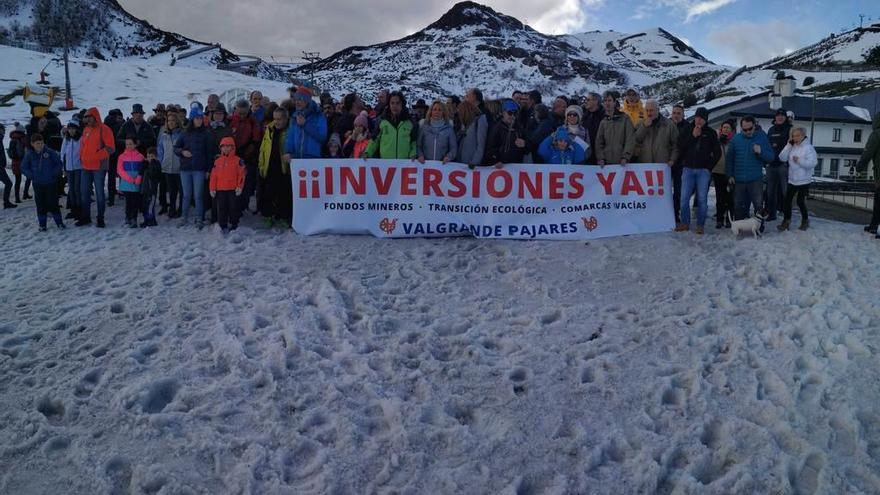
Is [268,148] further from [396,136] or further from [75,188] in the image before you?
[75,188]

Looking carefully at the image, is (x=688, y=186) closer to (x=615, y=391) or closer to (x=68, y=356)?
(x=615, y=391)

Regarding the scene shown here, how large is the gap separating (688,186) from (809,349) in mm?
3918

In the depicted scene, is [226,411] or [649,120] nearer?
[226,411]

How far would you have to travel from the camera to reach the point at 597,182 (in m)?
8.70

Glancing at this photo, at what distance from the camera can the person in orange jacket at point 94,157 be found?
30.4ft

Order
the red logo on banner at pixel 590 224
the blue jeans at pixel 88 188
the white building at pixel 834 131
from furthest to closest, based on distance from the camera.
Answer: the white building at pixel 834 131
the blue jeans at pixel 88 188
the red logo on banner at pixel 590 224

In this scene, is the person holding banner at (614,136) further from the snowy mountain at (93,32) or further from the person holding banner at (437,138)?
the snowy mountain at (93,32)

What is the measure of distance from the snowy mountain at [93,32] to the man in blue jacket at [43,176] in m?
91.9

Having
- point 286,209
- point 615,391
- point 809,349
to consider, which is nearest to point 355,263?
point 286,209

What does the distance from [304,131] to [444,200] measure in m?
2.30

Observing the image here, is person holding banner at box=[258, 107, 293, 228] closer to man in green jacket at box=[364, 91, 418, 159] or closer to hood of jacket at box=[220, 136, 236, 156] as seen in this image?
hood of jacket at box=[220, 136, 236, 156]

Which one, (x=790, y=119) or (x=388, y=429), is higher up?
(x=790, y=119)

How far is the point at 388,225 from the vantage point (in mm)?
8398

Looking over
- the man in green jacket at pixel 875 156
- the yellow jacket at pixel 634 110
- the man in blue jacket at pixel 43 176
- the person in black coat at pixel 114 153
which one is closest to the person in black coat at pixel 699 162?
the yellow jacket at pixel 634 110
